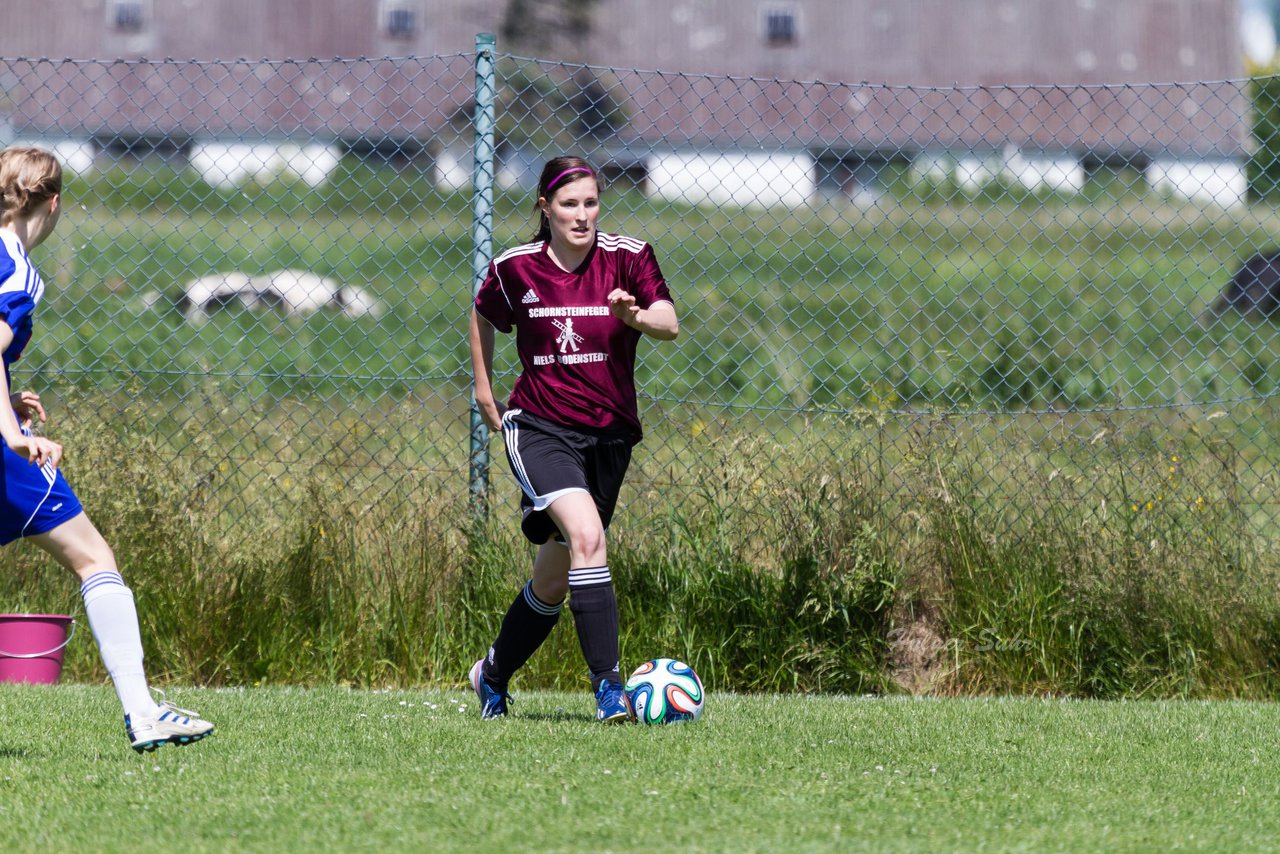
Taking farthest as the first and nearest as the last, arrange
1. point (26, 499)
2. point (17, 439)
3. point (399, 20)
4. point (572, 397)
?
1. point (399, 20)
2. point (572, 397)
3. point (26, 499)
4. point (17, 439)

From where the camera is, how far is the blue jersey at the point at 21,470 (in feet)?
12.8

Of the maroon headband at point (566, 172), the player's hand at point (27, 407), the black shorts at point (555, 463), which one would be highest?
the maroon headband at point (566, 172)

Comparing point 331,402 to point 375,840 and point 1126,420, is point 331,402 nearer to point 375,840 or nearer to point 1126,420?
point 1126,420

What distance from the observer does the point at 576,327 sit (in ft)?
16.1

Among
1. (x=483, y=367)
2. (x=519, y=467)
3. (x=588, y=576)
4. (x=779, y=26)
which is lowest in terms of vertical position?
(x=588, y=576)

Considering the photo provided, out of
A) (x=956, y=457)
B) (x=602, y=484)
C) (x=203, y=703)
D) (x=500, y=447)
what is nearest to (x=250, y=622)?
(x=203, y=703)

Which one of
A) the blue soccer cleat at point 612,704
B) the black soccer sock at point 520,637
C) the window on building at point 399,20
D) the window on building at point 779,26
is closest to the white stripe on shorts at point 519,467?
the black soccer sock at point 520,637

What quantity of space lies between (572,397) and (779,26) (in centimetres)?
4064

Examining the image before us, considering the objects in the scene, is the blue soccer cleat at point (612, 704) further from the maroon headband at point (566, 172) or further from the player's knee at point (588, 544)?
the maroon headband at point (566, 172)

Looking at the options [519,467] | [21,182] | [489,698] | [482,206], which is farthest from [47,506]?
[482,206]

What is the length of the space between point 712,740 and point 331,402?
437 centimetres

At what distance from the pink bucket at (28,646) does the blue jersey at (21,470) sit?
5.99ft

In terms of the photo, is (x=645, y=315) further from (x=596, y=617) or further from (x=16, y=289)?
(x=16, y=289)

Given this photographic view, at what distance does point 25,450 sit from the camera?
376cm
